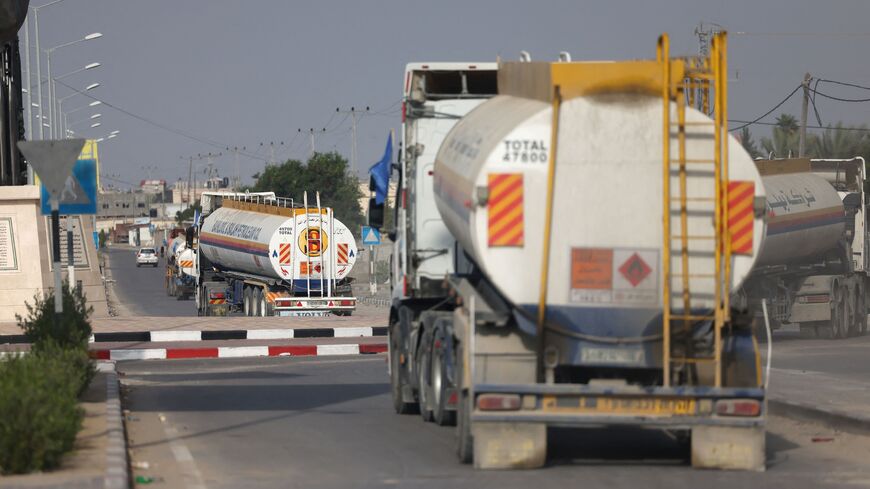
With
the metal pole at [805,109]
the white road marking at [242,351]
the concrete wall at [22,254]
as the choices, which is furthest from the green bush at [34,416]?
the metal pole at [805,109]

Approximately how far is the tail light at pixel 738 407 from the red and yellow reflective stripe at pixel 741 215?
3.72 ft

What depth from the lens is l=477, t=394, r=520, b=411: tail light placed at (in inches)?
424

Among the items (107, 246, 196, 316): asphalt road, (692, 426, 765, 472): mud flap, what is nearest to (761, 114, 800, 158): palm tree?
(107, 246, 196, 316): asphalt road

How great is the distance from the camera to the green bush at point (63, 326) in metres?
15.7

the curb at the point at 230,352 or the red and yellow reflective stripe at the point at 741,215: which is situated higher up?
the red and yellow reflective stripe at the point at 741,215

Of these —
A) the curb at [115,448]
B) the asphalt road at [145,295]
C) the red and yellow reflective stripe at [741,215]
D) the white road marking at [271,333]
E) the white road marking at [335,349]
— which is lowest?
the asphalt road at [145,295]

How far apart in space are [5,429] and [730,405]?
5350 mm

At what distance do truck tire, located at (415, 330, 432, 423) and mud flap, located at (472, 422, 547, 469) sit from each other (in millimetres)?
2730

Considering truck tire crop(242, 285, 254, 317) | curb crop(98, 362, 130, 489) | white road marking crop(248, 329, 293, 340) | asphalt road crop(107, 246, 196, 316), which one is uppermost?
curb crop(98, 362, 130, 489)

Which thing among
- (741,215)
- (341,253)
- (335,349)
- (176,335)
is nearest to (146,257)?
(341,253)

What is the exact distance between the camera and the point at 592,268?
10773 mm

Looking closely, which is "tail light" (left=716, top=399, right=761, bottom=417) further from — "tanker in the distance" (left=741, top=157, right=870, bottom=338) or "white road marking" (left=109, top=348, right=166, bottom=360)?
"tanker in the distance" (left=741, top=157, right=870, bottom=338)

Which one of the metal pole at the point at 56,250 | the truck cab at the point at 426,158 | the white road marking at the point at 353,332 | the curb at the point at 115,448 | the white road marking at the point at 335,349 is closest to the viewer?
the curb at the point at 115,448

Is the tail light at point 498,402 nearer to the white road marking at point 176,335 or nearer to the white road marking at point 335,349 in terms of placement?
the white road marking at point 335,349
